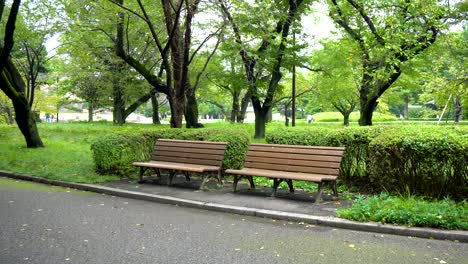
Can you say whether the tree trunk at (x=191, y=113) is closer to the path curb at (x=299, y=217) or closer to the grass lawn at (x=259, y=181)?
the grass lawn at (x=259, y=181)

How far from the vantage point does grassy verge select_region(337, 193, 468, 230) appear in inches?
206

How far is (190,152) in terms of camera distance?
8.87m

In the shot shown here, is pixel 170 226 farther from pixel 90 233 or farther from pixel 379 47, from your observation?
pixel 379 47

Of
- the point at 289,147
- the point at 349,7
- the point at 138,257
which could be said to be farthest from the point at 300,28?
the point at 138,257

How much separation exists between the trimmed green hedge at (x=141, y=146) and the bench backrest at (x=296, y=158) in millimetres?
889

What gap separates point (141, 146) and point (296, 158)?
4.25 metres

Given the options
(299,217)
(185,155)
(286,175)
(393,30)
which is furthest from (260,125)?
(299,217)

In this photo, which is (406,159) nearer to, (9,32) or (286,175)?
(286,175)

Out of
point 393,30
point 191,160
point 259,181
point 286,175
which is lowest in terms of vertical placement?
point 259,181

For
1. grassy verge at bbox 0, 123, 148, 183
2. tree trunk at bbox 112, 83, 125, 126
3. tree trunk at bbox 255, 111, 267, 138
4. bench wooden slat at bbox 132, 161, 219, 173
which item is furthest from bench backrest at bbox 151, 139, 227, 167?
tree trunk at bbox 112, 83, 125, 126

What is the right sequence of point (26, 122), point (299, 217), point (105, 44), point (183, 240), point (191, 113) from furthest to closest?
point (105, 44), point (191, 113), point (26, 122), point (299, 217), point (183, 240)

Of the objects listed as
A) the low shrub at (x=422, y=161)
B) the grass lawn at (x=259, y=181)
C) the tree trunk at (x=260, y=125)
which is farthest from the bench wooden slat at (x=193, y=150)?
the tree trunk at (x=260, y=125)

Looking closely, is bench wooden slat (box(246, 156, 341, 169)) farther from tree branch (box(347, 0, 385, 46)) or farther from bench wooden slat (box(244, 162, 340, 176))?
tree branch (box(347, 0, 385, 46))

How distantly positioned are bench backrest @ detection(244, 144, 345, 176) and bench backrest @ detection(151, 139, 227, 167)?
2.41 ft
